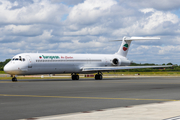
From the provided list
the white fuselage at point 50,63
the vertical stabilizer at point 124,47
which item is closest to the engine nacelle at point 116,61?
the white fuselage at point 50,63

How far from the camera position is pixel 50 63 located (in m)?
45.0

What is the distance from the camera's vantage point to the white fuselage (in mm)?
42438

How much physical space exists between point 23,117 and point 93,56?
43.8 m

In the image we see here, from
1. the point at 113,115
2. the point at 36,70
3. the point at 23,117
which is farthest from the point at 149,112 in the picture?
the point at 36,70

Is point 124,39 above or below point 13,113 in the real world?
above

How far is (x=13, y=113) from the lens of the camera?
465 inches

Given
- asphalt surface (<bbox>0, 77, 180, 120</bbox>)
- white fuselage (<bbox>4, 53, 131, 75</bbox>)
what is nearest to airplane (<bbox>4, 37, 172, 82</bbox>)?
white fuselage (<bbox>4, 53, 131, 75</bbox>)

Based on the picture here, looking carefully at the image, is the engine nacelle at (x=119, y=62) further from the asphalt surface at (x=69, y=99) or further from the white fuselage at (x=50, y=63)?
the asphalt surface at (x=69, y=99)

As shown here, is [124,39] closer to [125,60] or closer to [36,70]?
[125,60]

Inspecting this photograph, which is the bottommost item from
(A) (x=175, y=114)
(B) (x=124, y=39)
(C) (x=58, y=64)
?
(A) (x=175, y=114)

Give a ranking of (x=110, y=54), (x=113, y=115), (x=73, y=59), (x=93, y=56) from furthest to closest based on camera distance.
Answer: (x=110, y=54) < (x=93, y=56) < (x=73, y=59) < (x=113, y=115)

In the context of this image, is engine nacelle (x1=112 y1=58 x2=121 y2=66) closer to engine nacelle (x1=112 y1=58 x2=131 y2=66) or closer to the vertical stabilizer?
engine nacelle (x1=112 y1=58 x2=131 y2=66)

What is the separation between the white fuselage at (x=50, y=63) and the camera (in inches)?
1671

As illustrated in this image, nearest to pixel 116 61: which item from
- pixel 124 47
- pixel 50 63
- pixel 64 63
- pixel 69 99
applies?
pixel 124 47
